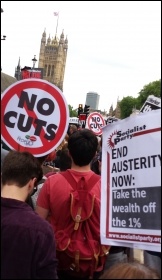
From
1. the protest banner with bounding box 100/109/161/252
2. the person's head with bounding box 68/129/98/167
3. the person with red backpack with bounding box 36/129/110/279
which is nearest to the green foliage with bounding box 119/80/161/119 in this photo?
the person's head with bounding box 68/129/98/167

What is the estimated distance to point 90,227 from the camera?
3.18 m

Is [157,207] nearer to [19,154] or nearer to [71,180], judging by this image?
[19,154]

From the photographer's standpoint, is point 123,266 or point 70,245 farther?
point 70,245

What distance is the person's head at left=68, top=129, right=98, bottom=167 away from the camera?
10.8ft

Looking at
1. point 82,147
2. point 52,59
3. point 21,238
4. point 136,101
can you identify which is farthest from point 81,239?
point 52,59

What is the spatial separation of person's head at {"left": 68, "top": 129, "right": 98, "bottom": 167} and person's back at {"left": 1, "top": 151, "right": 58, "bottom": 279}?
34.0 inches

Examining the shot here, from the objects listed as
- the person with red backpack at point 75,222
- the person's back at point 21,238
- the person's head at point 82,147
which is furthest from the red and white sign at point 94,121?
the person's back at point 21,238

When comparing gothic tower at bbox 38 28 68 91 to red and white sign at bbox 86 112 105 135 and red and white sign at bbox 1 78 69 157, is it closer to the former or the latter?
red and white sign at bbox 86 112 105 135

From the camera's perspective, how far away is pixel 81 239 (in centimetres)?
315

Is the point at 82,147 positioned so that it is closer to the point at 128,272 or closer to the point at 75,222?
the point at 75,222

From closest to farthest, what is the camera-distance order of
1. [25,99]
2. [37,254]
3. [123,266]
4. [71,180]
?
[123,266]
[37,254]
[25,99]
[71,180]

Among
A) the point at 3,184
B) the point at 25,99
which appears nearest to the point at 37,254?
the point at 3,184

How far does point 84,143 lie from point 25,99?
56 cm

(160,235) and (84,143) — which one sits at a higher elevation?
(84,143)
